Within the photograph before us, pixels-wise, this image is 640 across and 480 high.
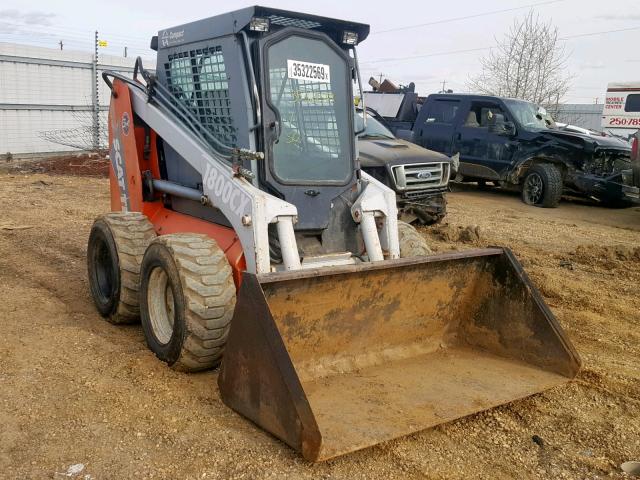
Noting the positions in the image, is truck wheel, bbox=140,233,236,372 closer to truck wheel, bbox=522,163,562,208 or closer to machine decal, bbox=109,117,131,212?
machine decal, bbox=109,117,131,212

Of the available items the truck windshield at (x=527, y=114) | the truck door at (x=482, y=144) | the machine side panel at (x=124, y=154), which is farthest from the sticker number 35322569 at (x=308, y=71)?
the truck windshield at (x=527, y=114)

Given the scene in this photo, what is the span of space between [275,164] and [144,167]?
1.60 meters

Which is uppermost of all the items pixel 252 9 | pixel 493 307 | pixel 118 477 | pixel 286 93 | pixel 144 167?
pixel 252 9

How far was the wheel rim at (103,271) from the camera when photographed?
5.44 meters

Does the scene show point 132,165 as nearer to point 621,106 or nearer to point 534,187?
point 534,187

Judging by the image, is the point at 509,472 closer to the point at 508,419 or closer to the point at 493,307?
the point at 508,419

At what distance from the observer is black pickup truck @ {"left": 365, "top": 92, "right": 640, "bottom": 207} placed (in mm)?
12266

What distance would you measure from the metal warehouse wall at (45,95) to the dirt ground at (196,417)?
1176 centimetres

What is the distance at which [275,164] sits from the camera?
4.55 metres

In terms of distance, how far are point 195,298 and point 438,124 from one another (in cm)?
1068

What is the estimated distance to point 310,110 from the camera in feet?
15.6

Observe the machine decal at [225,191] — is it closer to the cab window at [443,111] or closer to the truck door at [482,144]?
the truck door at [482,144]

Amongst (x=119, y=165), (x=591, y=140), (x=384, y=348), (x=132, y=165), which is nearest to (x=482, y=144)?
(x=591, y=140)

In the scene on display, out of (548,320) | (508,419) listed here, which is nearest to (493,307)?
(548,320)
